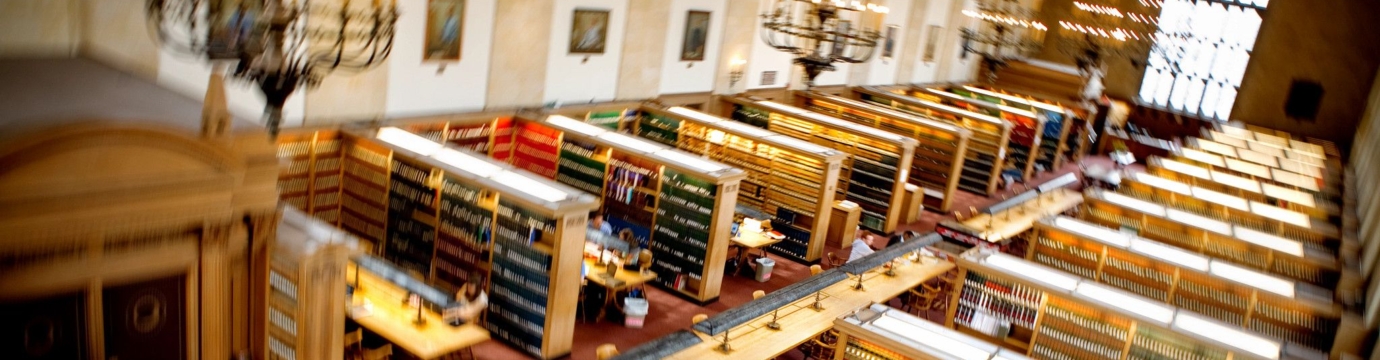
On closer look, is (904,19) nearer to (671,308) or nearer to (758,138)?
(758,138)

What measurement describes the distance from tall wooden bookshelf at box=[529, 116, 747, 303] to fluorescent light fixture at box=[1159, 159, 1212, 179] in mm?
9056

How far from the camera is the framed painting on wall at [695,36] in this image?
16.7m

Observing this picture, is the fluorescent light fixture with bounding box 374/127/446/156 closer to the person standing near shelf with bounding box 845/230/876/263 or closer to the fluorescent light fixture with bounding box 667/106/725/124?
the fluorescent light fixture with bounding box 667/106/725/124

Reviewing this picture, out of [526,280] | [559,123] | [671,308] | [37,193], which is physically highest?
[37,193]

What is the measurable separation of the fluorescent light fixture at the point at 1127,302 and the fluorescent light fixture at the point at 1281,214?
5802mm

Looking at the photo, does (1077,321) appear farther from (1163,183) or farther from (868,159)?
(868,159)

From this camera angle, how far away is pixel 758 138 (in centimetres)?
1417

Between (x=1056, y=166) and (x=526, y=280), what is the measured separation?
1795 centimetres

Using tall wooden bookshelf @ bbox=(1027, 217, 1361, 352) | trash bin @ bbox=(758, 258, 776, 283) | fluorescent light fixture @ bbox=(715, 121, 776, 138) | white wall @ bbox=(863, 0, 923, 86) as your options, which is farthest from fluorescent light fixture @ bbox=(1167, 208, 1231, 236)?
white wall @ bbox=(863, 0, 923, 86)

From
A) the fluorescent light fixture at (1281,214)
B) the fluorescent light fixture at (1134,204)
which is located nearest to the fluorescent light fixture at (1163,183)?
the fluorescent light fixture at (1281,214)

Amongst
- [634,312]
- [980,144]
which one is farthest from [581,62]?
[980,144]

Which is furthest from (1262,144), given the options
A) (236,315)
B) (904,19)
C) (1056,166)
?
(236,315)

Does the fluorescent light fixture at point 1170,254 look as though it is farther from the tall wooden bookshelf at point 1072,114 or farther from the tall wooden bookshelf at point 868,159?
the tall wooden bookshelf at point 1072,114

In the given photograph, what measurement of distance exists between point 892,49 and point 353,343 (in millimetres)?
18761
